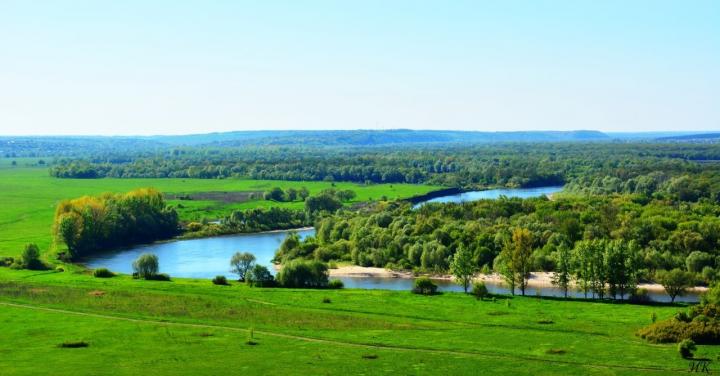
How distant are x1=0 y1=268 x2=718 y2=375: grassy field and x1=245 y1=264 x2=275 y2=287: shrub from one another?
3741 mm

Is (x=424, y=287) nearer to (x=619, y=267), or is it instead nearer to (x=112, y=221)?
(x=619, y=267)

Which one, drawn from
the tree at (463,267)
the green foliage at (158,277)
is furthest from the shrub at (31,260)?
the tree at (463,267)

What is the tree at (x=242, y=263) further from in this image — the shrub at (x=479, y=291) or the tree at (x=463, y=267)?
the shrub at (x=479, y=291)

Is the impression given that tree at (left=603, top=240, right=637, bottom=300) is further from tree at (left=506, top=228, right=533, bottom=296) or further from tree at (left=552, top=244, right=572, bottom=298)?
tree at (left=506, top=228, right=533, bottom=296)

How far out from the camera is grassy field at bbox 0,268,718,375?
50.8 metres

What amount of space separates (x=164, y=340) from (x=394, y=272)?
48.9 meters

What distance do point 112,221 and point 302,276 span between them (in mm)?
55697

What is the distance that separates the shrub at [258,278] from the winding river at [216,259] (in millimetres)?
11777

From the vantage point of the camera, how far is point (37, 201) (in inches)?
7077

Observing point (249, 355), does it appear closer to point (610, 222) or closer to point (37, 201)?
point (610, 222)

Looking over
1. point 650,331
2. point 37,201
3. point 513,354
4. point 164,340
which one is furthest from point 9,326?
point 37,201

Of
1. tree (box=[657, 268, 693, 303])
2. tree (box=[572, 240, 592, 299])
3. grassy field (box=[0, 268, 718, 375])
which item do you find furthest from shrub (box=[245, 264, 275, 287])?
tree (box=[657, 268, 693, 303])

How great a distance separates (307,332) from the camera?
202 ft

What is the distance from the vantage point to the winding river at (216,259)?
92.2 meters
